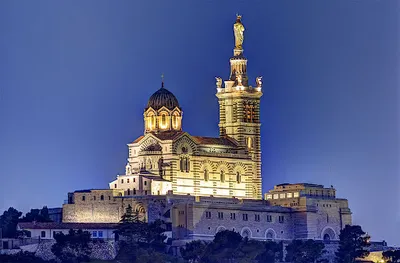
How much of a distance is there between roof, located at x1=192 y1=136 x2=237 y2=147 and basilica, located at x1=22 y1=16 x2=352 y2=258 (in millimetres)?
76

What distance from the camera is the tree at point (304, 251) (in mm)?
129875

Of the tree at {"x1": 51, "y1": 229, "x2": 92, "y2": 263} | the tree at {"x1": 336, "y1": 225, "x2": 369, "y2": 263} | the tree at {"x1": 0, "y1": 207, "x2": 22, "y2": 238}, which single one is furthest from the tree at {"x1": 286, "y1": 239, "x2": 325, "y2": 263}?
the tree at {"x1": 0, "y1": 207, "x2": 22, "y2": 238}

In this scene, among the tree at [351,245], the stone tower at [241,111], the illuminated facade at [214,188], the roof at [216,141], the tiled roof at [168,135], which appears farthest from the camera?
the stone tower at [241,111]

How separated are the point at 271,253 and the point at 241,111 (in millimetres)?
14213

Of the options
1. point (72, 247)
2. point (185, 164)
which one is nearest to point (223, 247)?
point (185, 164)

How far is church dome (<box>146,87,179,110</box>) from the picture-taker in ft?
441

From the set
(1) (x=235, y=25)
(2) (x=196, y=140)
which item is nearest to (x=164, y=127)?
(2) (x=196, y=140)

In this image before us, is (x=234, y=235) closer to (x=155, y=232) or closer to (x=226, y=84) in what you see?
(x=155, y=232)

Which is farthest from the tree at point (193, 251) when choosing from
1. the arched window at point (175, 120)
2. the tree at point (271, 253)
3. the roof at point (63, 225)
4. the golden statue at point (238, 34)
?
the golden statue at point (238, 34)

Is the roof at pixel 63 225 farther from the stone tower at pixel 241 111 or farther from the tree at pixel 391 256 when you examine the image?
the tree at pixel 391 256

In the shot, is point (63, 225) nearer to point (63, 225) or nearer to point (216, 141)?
point (63, 225)

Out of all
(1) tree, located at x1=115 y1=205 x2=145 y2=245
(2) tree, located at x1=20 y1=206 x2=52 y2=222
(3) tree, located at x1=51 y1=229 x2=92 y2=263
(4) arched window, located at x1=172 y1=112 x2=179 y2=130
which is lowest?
(3) tree, located at x1=51 y1=229 x2=92 y2=263

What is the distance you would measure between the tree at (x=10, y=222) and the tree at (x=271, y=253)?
681 inches

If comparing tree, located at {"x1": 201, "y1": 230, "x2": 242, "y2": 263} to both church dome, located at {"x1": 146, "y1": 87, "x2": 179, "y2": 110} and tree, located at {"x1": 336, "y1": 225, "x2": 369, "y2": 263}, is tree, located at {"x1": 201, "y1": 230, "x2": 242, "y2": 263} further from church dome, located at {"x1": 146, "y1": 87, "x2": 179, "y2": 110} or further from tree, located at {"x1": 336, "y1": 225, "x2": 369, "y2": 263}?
church dome, located at {"x1": 146, "y1": 87, "x2": 179, "y2": 110}
